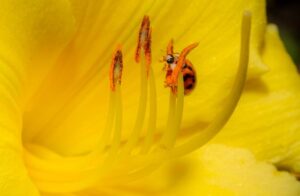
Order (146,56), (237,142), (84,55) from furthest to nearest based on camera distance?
(237,142), (84,55), (146,56)

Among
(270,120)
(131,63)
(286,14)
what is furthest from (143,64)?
(286,14)

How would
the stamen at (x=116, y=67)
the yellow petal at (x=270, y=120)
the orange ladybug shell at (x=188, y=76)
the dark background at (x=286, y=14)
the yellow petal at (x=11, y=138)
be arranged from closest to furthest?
the yellow petal at (x=11, y=138) → the stamen at (x=116, y=67) → the orange ladybug shell at (x=188, y=76) → the yellow petal at (x=270, y=120) → the dark background at (x=286, y=14)

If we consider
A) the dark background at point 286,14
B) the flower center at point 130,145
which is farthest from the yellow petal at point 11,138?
the dark background at point 286,14

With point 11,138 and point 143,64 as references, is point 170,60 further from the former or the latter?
point 11,138

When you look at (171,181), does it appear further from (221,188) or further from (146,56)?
(146,56)

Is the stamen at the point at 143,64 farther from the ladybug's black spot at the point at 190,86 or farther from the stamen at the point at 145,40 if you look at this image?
the ladybug's black spot at the point at 190,86

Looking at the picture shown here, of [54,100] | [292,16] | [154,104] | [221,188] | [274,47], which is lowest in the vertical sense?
[221,188]

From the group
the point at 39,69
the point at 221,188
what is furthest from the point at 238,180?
the point at 39,69
